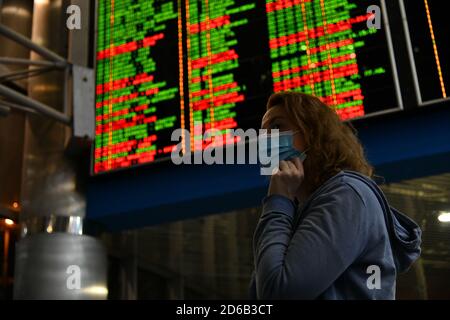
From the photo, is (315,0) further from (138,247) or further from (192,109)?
(138,247)

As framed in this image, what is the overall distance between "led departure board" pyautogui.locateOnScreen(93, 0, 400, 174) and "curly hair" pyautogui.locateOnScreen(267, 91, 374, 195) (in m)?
1.86

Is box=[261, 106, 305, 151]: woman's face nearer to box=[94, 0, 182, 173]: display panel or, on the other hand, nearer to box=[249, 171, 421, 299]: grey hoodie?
box=[249, 171, 421, 299]: grey hoodie

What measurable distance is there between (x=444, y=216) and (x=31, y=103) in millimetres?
3235

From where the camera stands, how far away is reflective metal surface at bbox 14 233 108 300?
4.14m

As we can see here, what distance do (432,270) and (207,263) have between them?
8.19 ft

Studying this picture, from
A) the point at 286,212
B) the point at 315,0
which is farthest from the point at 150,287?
the point at 286,212

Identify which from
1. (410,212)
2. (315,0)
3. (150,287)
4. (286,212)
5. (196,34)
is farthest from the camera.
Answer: (150,287)

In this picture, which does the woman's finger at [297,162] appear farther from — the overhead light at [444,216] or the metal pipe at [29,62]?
the overhead light at [444,216]

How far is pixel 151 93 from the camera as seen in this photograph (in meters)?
4.02

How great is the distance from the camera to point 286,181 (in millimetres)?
1240

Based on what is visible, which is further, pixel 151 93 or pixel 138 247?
pixel 138 247

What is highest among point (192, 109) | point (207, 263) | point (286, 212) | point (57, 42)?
point (57, 42)

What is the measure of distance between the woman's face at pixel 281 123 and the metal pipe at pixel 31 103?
2.63 metres

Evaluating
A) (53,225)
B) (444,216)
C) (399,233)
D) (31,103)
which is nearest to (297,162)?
(399,233)
